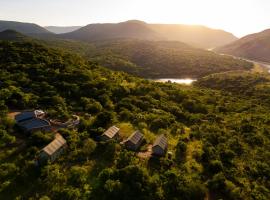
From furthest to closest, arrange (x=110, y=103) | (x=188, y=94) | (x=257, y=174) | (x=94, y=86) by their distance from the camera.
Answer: (x=188, y=94) → (x=94, y=86) → (x=110, y=103) → (x=257, y=174)

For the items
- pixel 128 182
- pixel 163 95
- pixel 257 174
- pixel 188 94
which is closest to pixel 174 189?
pixel 128 182

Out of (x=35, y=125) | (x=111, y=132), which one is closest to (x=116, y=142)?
(x=111, y=132)

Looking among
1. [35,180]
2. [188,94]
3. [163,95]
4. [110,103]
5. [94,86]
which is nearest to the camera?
[35,180]

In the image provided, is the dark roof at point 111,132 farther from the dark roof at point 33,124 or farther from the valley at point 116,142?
the dark roof at point 33,124

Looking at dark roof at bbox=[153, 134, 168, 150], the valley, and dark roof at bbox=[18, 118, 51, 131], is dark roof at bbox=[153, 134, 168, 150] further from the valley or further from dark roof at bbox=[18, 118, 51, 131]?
dark roof at bbox=[18, 118, 51, 131]

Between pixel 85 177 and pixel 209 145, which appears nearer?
pixel 85 177

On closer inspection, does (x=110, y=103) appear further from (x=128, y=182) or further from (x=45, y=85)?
(x=128, y=182)

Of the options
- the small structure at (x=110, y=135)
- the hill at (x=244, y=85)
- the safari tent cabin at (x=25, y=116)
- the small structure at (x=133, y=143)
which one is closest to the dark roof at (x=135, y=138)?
the small structure at (x=133, y=143)
